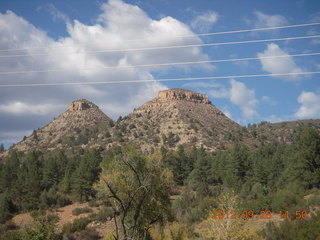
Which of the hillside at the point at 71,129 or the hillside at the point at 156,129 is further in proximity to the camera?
the hillside at the point at 71,129

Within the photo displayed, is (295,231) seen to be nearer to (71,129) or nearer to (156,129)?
(156,129)

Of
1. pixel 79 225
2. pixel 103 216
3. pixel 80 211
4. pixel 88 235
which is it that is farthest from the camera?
pixel 80 211

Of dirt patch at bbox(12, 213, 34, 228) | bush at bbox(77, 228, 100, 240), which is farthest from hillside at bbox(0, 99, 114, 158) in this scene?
bush at bbox(77, 228, 100, 240)

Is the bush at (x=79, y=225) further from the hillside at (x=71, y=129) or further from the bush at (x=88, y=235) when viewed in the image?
the hillside at (x=71, y=129)

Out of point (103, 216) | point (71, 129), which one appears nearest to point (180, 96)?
point (71, 129)

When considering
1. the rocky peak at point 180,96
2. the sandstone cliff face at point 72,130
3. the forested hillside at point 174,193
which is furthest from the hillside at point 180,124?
the forested hillside at point 174,193

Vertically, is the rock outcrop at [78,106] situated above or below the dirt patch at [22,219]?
above

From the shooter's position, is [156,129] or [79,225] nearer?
[79,225]

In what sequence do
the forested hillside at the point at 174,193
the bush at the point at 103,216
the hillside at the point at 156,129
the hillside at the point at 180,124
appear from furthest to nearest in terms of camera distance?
the hillside at the point at 156,129
the hillside at the point at 180,124
the bush at the point at 103,216
the forested hillside at the point at 174,193

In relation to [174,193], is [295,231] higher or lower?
lower

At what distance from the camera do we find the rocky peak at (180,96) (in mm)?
144875

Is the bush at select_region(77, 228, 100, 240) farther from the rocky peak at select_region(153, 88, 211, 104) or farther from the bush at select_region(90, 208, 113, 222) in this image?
the rocky peak at select_region(153, 88, 211, 104)

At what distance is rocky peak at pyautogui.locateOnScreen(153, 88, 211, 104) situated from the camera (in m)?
145

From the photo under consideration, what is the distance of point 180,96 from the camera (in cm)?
14600
